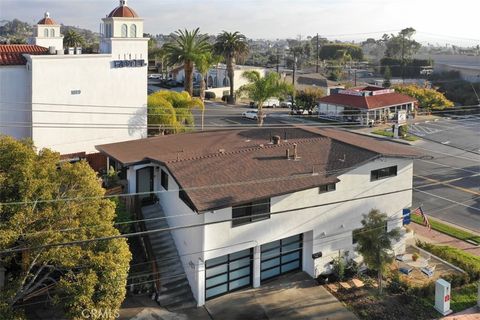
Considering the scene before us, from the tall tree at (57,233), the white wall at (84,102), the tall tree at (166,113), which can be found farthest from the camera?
the tall tree at (166,113)

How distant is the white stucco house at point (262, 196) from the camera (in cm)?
2317

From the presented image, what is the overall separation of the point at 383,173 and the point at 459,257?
6042 mm

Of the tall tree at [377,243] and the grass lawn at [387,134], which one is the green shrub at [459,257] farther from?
the grass lawn at [387,134]

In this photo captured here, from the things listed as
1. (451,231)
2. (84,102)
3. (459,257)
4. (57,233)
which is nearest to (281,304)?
(57,233)

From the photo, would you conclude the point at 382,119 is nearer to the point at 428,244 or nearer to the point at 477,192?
the point at 477,192

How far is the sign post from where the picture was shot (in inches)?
920

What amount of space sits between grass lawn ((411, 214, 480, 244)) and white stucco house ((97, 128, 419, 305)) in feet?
15.1

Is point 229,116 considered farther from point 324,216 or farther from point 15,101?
point 324,216

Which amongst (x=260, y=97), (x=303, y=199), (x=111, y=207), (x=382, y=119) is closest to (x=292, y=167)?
(x=303, y=199)

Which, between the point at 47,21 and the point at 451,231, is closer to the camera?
the point at 451,231

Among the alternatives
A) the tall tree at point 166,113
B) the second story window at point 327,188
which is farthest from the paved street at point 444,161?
the tall tree at point 166,113

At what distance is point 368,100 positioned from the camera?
7012 centimetres

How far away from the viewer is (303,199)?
2541 cm

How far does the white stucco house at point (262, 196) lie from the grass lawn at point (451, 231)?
15.1 feet
